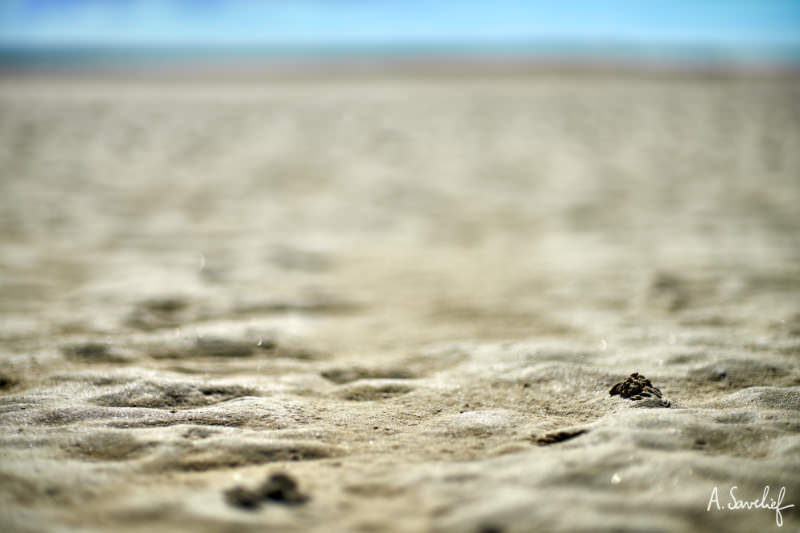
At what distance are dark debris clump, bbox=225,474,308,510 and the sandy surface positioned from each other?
18 millimetres

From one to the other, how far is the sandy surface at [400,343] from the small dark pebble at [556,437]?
0.01m

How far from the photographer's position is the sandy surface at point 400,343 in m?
1.13

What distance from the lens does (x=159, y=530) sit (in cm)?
102

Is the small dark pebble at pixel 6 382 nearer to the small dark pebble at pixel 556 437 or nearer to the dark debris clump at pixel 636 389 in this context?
the small dark pebble at pixel 556 437

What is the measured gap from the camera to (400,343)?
2.12m

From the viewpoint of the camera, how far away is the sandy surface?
1126mm

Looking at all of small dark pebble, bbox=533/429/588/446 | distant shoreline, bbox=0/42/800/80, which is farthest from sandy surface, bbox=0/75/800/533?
distant shoreline, bbox=0/42/800/80

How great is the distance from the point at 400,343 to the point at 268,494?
103cm

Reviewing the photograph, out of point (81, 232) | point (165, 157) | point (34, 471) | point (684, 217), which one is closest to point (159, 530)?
point (34, 471)

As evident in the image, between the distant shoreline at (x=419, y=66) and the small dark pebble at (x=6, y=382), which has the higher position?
the distant shoreline at (x=419, y=66)
